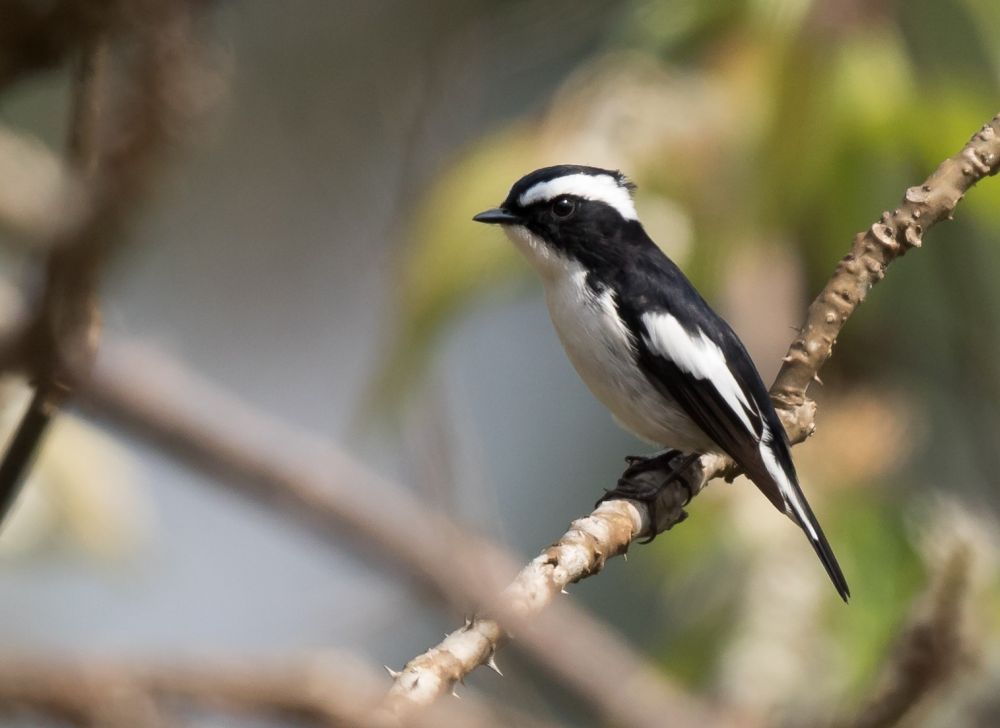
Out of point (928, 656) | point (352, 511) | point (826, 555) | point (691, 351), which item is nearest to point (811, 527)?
point (826, 555)

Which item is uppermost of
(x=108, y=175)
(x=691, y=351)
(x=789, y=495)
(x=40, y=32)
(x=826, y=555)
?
(x=691, y=351)

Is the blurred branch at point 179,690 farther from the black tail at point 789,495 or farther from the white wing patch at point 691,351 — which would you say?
the white wing patch at point 691,351

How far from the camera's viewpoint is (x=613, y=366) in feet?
9.82

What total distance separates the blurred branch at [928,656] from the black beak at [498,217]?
5.67 ft

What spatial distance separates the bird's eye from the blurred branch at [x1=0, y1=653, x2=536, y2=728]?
7.74 feet

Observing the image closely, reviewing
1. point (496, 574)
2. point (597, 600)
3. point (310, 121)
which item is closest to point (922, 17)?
point (496, 574)

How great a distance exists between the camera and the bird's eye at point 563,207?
10.6ft

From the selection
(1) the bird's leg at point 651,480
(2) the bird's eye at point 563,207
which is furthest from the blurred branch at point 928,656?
(2) the bird's eye at point 563,207

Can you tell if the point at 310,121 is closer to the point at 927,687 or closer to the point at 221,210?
the point at 221,210

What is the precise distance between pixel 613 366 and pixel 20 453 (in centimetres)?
192

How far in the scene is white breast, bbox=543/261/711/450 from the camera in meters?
2.94

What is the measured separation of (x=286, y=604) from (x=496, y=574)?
3.88 meters

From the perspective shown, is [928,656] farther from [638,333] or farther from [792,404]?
[638,333]

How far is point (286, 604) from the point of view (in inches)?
200
